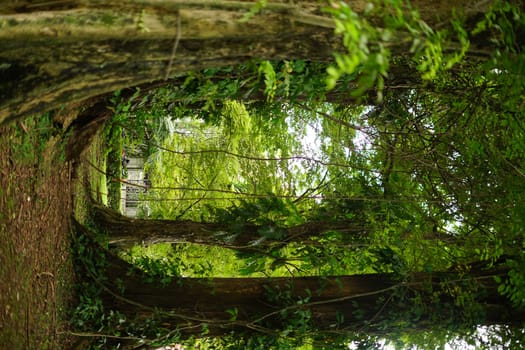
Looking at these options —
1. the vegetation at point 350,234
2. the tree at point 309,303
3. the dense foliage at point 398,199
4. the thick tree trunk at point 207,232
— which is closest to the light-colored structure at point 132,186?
the vegetation at point 350,234

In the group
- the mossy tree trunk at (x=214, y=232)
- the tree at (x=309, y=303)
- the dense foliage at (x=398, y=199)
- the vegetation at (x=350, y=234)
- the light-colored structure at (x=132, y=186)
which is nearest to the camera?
the dense foliage at (x=398, y=199)

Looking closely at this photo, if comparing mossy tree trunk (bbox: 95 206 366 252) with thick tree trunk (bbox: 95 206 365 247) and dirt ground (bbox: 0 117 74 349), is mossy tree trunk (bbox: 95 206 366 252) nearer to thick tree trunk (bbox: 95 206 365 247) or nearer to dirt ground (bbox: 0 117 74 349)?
thick tree trunk (bbox: 95 206 365 247)

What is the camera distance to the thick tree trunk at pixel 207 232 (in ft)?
21.1

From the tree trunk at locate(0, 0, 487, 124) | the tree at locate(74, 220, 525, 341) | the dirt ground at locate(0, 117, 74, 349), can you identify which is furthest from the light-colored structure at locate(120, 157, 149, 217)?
the tree trunk at locate(0, 0, 487, 124)

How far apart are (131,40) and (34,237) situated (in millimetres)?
3157

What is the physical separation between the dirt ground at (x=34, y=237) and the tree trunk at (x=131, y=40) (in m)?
1.76

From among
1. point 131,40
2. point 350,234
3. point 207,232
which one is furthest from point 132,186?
point 131,40

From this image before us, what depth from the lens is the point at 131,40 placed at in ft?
8.93

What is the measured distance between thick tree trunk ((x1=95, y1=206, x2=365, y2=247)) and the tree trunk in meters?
3.46

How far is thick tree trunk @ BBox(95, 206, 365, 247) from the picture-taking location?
6445 millimetres

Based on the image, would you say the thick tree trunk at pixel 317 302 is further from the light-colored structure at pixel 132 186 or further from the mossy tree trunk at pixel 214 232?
the light-colored structure at pixel 132 186

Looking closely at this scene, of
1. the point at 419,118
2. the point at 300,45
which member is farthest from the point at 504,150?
the point at 300,45

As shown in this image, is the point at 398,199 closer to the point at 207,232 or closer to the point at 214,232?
the point at 214,232

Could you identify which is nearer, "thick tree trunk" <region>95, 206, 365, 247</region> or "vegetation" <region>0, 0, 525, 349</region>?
"vegetation" <region>0, 0, 525, 349</region>
